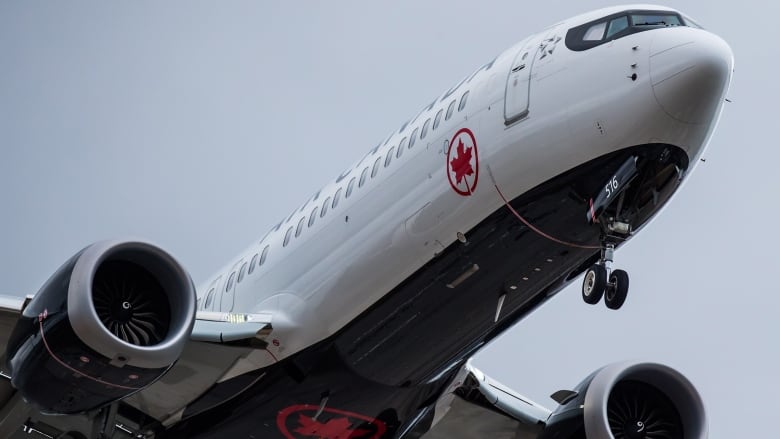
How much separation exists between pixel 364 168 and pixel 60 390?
4.44 m

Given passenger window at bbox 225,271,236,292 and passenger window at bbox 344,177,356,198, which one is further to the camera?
passenger window at bbox 225,271,236,292

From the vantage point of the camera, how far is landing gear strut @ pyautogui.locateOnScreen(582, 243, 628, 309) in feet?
45.3

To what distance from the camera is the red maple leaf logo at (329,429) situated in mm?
16703

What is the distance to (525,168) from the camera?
47.2 ft

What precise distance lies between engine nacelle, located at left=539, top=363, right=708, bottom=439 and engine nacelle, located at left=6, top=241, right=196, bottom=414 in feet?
18.6

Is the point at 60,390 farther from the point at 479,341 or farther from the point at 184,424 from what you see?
the point at 479,341

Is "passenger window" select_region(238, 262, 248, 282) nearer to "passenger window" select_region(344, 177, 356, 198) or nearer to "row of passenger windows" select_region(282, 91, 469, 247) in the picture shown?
"row of passenger windows" select_region(282, 91, 469, 247)

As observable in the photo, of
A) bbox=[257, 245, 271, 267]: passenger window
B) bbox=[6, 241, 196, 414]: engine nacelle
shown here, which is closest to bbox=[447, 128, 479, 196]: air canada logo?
→ bbox=[6, 241, 196, 414]: engine nacelle

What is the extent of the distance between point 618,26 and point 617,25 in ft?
0.07

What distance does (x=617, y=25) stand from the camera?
14.2 m

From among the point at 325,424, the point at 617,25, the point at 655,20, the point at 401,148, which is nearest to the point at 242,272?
the point at 325,424

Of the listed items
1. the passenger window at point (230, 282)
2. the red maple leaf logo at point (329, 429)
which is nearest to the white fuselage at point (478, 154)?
the passenger window at point (230, 282)

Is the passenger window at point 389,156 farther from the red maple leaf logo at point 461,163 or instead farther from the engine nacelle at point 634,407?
the engine nacelle at point 634,407

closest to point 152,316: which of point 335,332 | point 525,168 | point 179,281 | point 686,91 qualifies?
point 179,281
